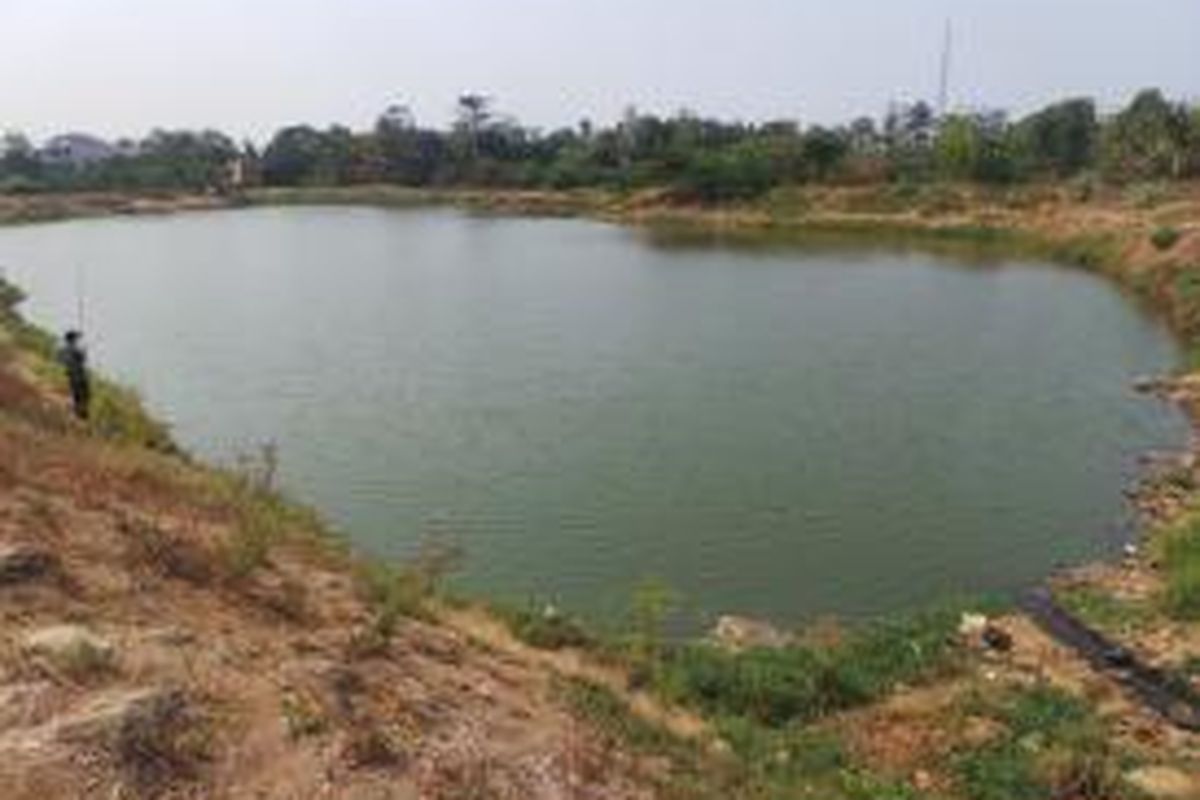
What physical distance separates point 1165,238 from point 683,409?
98.8ft

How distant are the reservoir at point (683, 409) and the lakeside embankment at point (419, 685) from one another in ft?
12.2

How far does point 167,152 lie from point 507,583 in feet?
511

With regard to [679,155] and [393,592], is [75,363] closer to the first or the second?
[393,592]

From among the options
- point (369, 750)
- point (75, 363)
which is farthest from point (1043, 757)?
point (75, 363)

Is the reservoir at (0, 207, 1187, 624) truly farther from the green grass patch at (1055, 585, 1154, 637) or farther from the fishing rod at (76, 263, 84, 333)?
the green grass patch at (1055, 585, 1154, 637)

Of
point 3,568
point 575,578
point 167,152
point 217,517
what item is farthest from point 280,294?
point 167,152

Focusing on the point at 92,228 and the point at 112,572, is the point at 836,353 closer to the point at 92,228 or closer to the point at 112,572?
the point at 112,572

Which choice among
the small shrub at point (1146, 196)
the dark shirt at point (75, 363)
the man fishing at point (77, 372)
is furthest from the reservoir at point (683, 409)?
the small shrub at point (1146, 196)

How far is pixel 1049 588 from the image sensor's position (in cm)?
2039

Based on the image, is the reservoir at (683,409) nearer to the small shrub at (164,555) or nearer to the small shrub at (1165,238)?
the small shrub at (1165,238)

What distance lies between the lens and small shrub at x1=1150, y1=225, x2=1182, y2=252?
187 feet

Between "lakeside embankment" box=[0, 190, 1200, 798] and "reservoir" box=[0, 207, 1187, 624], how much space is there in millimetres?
3710

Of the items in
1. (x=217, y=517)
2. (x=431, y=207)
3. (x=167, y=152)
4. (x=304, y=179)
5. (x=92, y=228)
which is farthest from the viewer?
(x=167, y=152)

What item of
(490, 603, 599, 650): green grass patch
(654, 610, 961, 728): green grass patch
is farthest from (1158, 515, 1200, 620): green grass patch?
(490, 603, 599, 650): green grass patch
